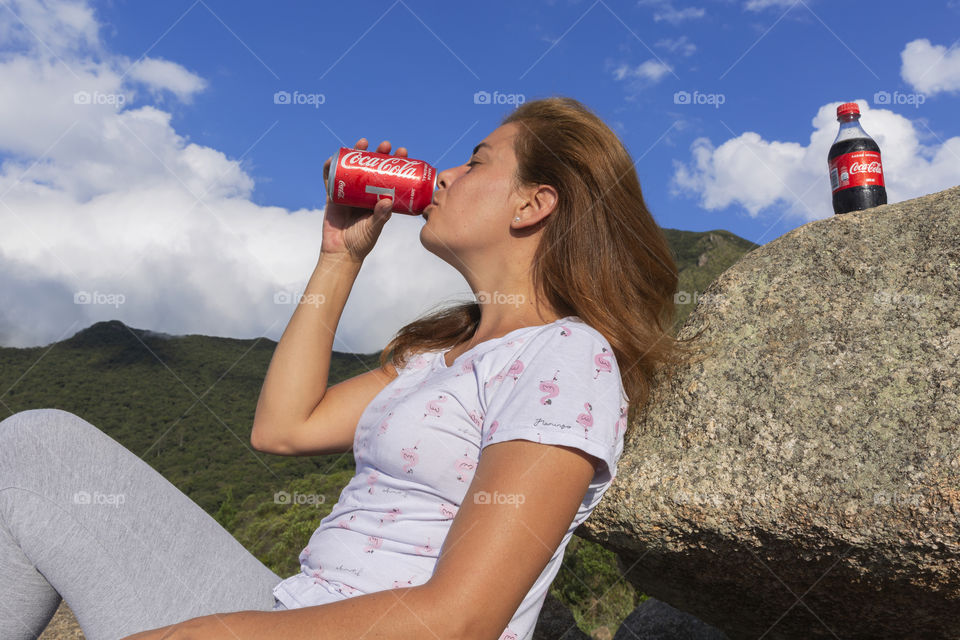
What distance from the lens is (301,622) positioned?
1.07 m

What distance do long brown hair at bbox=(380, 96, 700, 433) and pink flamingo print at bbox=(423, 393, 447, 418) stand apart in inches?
16.9

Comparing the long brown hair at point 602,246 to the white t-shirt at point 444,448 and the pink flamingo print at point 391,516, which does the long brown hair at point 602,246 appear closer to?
the white t-shirt at point 444,448

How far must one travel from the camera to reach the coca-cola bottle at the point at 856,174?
220 cm

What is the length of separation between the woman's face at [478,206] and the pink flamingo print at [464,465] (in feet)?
2.24

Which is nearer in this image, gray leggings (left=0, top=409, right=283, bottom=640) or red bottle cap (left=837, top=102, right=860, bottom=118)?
gray leggings (left=0, top=409, right=283, bottom=640)

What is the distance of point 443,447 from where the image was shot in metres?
1.37

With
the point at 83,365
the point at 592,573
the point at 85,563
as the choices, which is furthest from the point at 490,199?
the point at 83,365

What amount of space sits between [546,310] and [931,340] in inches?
34.9

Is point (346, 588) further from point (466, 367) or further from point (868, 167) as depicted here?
point (868, 167)

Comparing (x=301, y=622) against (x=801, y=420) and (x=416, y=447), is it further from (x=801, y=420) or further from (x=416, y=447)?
(x=801, y=420)

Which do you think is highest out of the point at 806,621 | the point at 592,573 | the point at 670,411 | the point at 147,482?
the point at 670,411

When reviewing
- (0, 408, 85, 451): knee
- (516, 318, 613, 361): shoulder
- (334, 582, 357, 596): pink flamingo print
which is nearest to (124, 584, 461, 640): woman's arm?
(334, 582, 357, 596): pink flamingo print

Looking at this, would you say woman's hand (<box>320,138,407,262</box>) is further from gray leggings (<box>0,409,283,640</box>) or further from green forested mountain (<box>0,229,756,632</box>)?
green forested mountain (<box>0,229,756,632</box>)

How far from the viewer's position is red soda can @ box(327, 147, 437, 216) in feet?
6.66
